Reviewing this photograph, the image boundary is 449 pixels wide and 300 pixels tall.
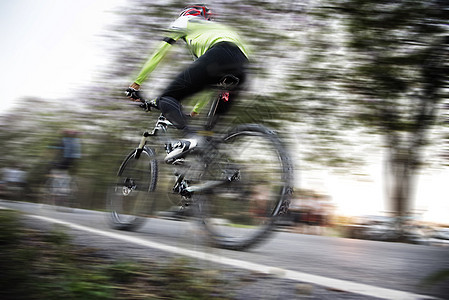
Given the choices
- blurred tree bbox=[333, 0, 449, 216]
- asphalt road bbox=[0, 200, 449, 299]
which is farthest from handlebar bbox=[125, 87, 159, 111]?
blurred tree bbox=[333, 0, 449, 216]

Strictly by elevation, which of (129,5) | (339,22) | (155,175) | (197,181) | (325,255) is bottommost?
(325,255)

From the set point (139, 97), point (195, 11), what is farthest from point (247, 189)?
point (195, 11)

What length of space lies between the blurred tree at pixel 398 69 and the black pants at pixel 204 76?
516 cm

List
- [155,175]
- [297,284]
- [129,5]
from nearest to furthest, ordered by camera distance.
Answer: [297,284], [155,175], [129,5]

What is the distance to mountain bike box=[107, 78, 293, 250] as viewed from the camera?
331 cm

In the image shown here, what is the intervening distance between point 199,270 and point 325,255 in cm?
149

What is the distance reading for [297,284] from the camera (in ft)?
7.27

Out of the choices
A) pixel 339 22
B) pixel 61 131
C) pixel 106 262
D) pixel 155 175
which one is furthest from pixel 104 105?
pixel 106 262

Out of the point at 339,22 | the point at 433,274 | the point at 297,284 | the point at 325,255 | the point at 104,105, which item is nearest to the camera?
the point at 433,274

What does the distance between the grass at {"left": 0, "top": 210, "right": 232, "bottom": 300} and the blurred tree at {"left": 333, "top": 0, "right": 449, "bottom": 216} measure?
22.0 feet

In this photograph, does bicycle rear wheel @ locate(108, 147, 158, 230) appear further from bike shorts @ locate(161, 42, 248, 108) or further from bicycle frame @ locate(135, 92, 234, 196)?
bike shorts @ locate(161, 42, 248, 108)

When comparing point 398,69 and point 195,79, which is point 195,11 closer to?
point 195,79

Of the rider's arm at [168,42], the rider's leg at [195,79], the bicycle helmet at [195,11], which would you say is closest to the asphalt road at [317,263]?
the rider's leg at [195,79]

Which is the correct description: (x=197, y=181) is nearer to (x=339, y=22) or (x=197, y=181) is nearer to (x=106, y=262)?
(x=106, y=262)
